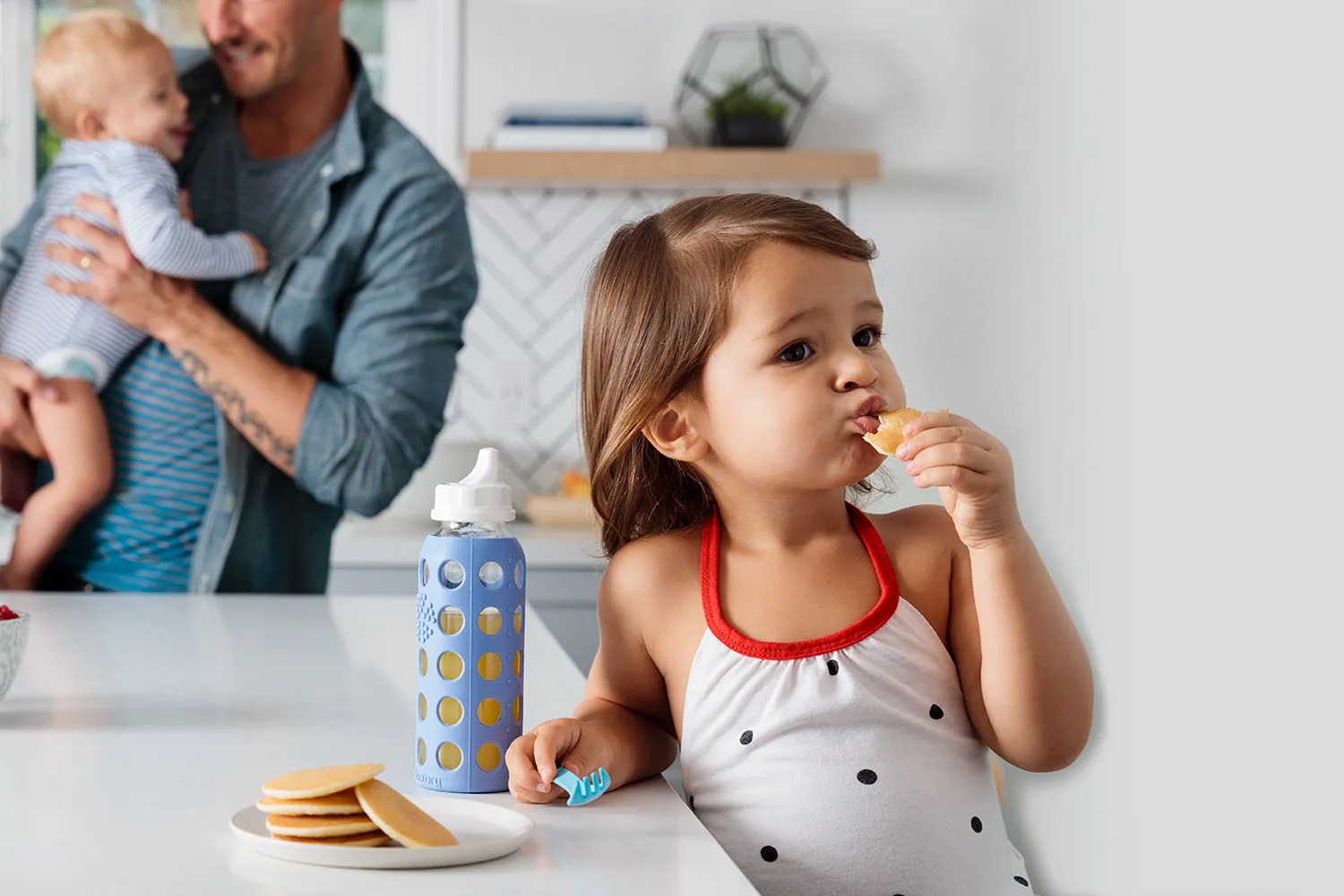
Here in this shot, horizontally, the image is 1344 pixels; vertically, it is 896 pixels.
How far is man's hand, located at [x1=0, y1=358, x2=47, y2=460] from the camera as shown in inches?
67.2

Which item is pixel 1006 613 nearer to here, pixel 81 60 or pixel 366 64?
pixel 81 60

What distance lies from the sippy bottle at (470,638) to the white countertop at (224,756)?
30 millimetres

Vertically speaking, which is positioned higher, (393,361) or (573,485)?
(393,361)

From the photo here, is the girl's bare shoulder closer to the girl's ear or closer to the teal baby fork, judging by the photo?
the girl's ear

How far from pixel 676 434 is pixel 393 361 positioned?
80 cm

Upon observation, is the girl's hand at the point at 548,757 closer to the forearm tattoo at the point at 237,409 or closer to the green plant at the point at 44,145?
the forearm tattoo at the point at 237,409

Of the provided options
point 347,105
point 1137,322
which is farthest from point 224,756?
point 1137,322

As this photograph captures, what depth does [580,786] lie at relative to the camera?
80 centimetres

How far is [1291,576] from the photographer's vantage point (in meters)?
2.19

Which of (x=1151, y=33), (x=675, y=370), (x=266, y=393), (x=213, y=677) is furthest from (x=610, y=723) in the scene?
(x=1151, y=33)

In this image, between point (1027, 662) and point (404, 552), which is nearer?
point (1027, 662)

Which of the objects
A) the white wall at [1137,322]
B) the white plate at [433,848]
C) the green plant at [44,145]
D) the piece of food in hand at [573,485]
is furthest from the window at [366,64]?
the white plate at [433,848]

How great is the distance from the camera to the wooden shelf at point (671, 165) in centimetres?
314

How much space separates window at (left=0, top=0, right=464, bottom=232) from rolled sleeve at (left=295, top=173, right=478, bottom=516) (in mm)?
1761
